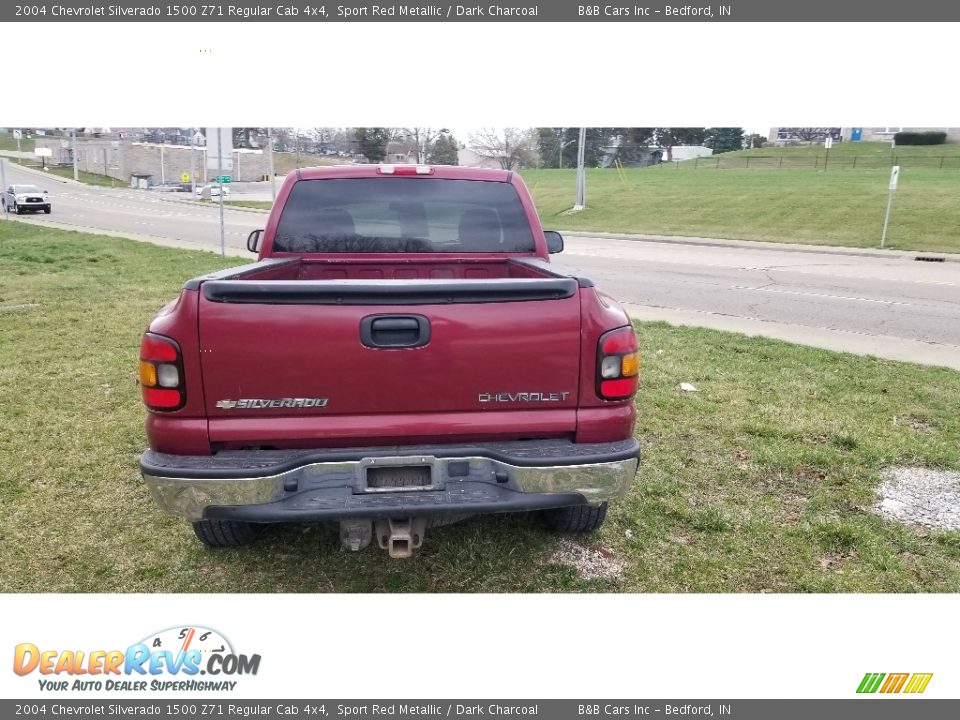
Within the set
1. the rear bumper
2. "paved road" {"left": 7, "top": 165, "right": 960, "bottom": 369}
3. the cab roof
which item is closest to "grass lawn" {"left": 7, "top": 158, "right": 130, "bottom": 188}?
"paved road" {"left": 7, "top": 165, "right": 960, "bottom": 369}

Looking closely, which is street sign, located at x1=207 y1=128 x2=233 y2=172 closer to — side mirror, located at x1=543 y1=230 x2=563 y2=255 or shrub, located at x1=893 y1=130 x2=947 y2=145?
side mirror, located at x1=543 y1=230 x2=563 y2=255

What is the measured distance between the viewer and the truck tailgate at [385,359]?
2.84 meters

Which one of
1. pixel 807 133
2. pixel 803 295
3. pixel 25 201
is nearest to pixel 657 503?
pixel 803 295

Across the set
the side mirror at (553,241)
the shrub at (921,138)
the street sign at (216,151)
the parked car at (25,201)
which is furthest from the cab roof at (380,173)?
the shrub at (921,138)

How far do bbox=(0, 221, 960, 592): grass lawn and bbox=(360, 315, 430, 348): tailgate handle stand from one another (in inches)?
51.0

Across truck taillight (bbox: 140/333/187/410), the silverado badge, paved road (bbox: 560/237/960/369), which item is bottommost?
paved road (bbox: 560/237/960/369)

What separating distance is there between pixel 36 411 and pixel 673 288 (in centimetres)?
1045

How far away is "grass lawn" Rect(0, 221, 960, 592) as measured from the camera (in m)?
3.55

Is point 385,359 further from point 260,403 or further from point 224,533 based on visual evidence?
point 224,533

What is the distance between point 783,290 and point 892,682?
11.1 meters

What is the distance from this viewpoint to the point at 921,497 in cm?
440

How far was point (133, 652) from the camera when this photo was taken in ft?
9.59

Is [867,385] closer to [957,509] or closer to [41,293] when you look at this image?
[957,509]

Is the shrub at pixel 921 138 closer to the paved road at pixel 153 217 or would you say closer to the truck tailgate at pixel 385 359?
the paved road at pixel 153 217
